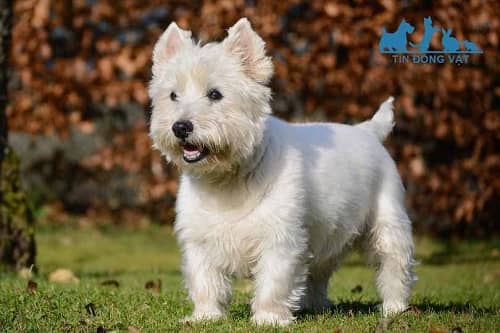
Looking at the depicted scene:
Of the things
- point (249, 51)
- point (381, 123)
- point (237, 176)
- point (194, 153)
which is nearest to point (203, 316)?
point (237, 176)

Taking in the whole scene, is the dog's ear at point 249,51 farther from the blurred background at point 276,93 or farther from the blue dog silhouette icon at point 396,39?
the blue dog silhouette icon at point 396,39

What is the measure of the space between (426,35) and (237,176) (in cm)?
563

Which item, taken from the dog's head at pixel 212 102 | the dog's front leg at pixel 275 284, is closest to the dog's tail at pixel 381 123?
the dog's head at pixel 212 102

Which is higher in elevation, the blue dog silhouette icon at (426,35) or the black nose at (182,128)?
the blue dog silhouette icon at (426,35)

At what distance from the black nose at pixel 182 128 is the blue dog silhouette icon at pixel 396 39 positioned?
5.70 meters

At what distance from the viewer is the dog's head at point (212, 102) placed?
4781 mm

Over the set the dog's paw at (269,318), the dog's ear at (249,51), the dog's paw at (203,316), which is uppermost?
the dog's ear at (249,51)

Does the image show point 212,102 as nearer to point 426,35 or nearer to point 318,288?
point 318,288

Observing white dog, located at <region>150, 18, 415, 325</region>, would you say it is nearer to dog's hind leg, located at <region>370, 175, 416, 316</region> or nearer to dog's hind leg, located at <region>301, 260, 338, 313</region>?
dog's hind leg, located at <region>370, 175, 416, 316</region>

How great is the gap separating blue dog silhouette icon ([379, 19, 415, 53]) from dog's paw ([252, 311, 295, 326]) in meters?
5.73

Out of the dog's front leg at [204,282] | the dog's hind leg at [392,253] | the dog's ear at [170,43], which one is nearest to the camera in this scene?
the dog's front leg at [204,282]

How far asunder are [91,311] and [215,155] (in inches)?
52.0

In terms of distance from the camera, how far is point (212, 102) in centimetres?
491

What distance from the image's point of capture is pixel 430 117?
10.9 meters
